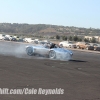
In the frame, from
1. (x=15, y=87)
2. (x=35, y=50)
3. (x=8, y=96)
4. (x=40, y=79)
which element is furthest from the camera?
(x=35, y=50)

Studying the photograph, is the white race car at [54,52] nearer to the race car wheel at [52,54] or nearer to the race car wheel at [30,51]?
the race car wheel at [52,54]

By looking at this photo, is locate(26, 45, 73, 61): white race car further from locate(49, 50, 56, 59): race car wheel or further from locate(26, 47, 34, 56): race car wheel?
locate(26, 47, 34, 56): race car wheel

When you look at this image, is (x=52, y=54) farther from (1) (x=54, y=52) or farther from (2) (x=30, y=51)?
(2) (x=30, y=51)

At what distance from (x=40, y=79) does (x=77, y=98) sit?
11.8 ft

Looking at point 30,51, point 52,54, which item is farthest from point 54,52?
point 30,51

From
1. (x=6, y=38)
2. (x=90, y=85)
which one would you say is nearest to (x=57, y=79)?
(x=90, y=85)

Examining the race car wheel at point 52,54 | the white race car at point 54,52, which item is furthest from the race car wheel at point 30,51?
the race car wheel at point 52,54

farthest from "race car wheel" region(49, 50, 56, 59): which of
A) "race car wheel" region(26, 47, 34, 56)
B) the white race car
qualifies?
"race car wheel" region(26, 47, 34, 56)

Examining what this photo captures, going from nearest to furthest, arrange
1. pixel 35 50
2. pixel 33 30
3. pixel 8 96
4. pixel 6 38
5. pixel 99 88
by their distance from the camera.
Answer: pixel 8 96 → pixel 99 88 → pixel 35 50 → pixel 6 38 → pixel 33 30

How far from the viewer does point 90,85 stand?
40.1 ft

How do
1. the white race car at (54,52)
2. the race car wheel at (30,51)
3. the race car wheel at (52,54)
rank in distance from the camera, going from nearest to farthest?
the white race car at (54,52), the race car wheel at (52,54), the race car wheel at (30,51)

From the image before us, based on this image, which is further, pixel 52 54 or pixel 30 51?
pixel 30 51

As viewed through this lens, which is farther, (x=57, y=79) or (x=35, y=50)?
(x=35, y=50)

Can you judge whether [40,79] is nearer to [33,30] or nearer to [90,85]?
[90,85]
